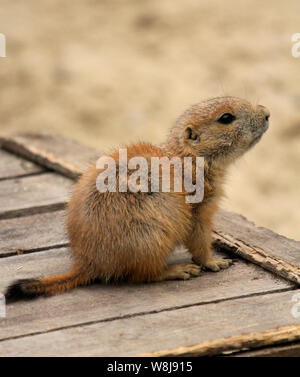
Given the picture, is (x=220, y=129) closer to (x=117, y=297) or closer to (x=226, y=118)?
(x=226, y=118)

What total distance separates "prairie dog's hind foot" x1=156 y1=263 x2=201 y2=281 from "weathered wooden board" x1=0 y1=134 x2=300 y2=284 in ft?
0.90

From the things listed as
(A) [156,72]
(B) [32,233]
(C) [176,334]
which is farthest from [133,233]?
(A) [156,72]

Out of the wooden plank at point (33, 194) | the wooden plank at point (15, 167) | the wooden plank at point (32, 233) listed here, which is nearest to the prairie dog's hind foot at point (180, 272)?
the wooden plank at point (32, 233)

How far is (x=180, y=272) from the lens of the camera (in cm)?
319

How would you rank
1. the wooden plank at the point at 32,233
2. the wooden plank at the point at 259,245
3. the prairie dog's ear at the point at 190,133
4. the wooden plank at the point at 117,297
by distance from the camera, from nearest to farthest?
1. the wooden plank at the point at 117,297
2. the wooden plank at the point at 259,245
3. the prairie dog's ear at the point at 190,133
4. the wooden plank at the point at 32,233

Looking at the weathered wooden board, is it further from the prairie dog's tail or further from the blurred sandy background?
the blurred sandy background

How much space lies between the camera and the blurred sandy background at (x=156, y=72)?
7.64 meters

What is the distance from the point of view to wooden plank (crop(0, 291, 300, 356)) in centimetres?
256

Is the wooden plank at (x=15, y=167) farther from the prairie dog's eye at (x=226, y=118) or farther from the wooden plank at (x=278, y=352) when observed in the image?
the wooden plank at (x=278, y=352)

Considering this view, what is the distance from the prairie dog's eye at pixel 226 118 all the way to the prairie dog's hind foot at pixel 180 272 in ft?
2.32

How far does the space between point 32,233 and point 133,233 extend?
936 millimetres

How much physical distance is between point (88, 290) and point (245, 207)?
13.5ft

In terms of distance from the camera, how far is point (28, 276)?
10.7 feet
